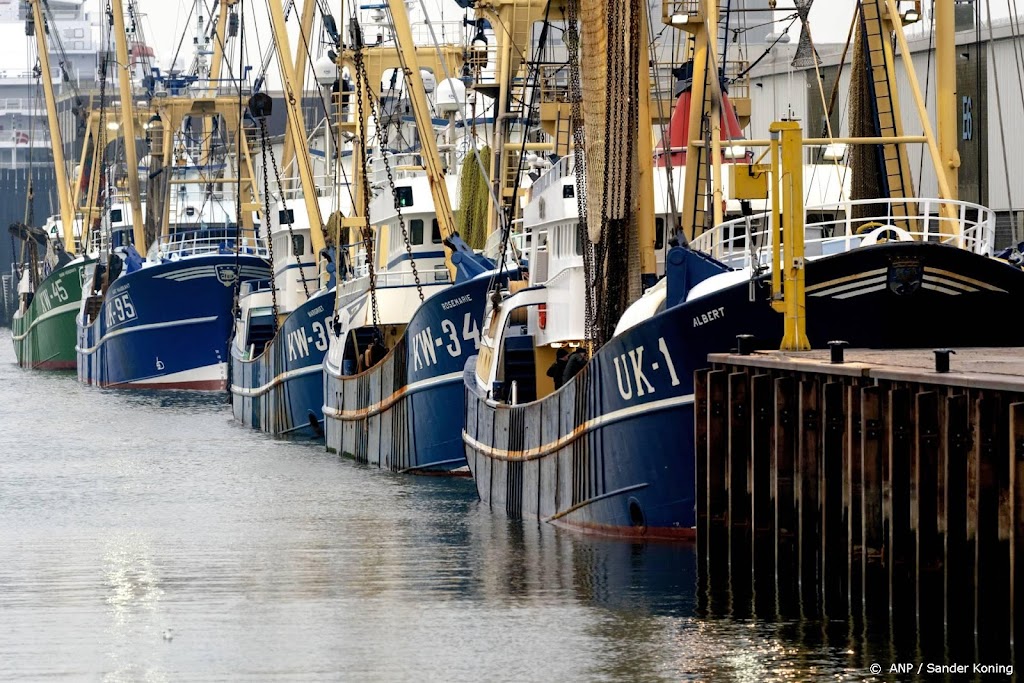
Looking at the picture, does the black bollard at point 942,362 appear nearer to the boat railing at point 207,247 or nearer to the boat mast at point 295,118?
the boat mast at point 295,118

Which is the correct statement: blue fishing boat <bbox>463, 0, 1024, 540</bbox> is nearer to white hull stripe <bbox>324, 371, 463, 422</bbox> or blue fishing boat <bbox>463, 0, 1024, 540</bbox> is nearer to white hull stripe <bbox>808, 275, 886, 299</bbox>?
white hull stripe <bbox>808, 275, 886, 299</bbox>

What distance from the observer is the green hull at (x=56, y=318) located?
66.8 m

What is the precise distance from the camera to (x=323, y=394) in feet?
121

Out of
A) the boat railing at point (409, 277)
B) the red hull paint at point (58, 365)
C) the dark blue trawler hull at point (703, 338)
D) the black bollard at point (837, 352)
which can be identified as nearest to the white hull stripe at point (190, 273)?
the boat railing at point (409, 277)

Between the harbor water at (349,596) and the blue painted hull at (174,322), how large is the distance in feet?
72.2

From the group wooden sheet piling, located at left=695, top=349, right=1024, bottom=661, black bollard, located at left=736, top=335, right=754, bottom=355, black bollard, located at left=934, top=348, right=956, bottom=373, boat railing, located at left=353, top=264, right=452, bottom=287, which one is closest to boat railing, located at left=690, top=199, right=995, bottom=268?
black bollard, located at left=736, top=335, right=754, bottom=355

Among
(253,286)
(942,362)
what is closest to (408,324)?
(942,362)

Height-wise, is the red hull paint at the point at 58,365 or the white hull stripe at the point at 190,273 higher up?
the white hull stripe at the point at 190,273

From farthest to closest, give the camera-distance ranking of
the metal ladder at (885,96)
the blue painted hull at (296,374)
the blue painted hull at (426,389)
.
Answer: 1. the blue painted hull at (296,374)
2. the blue painted hull at (426,389)
3. the metal ladder at (885,96)

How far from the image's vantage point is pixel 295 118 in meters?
39.6

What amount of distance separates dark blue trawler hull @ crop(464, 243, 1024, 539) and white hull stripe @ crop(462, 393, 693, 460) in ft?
0.06

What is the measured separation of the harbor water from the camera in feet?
48.8

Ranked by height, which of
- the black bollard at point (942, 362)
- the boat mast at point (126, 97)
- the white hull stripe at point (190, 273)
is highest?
the boat mast at point (126, 97)

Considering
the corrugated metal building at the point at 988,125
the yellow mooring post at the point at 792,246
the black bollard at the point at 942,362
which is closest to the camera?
the black bollard at the point at 942,362
